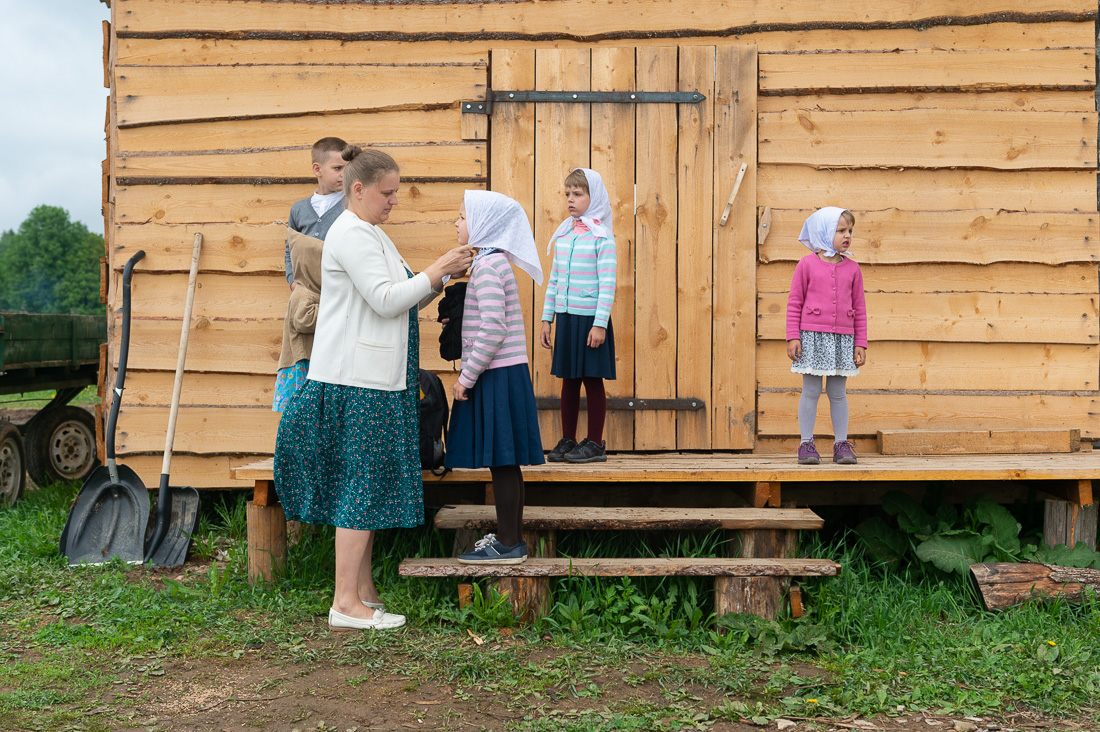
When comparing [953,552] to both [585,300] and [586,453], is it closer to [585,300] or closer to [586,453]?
[586,453]

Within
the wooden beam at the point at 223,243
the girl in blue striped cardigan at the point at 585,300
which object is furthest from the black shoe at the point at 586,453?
the wooden beam at the point at 223,243

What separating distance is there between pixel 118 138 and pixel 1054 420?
5.50 meters

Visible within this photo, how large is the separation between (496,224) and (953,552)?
8.68ft

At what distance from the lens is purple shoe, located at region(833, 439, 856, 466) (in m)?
4.29

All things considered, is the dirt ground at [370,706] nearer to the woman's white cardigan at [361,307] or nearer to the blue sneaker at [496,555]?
the blue sneaker at [496,555]

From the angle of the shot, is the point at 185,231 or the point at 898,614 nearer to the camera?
the point at 898,614

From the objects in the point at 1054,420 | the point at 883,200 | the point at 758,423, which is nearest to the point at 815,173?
the point at 883,200

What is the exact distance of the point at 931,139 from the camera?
4.83 m

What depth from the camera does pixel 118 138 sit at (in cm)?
486

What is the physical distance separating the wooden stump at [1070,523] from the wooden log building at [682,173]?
0.69 m

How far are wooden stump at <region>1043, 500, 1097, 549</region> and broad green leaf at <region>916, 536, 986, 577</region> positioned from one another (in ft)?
1.46

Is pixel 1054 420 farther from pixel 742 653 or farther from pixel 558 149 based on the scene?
pixel 558 149

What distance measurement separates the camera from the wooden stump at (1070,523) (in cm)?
423

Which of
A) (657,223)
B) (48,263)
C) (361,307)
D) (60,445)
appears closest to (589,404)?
(657,223)
